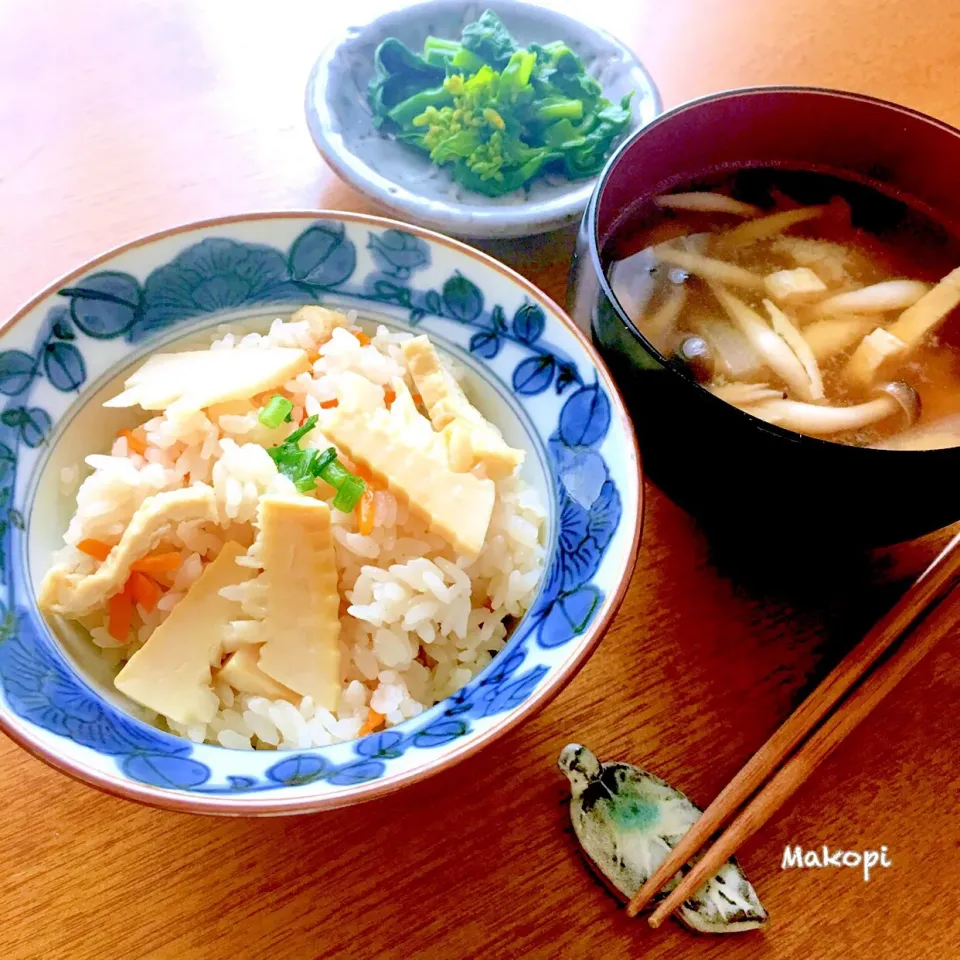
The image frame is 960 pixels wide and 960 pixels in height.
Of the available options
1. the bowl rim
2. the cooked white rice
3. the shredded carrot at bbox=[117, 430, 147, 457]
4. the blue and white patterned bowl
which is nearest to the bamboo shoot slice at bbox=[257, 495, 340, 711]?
the cooked white rice

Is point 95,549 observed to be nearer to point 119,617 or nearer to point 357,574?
point 119,617

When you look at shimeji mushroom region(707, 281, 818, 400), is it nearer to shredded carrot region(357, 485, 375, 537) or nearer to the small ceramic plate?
the small ceramic plate

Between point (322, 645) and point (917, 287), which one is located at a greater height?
point (917, 287)

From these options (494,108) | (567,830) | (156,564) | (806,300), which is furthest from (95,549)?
(494,108)

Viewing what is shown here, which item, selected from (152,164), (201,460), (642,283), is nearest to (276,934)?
(201,460)

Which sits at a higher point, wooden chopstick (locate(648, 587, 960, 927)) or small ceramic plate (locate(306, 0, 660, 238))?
small ceramic plate (locate(306, 0, 660, 238))

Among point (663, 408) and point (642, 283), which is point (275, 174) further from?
point (663, 408)
